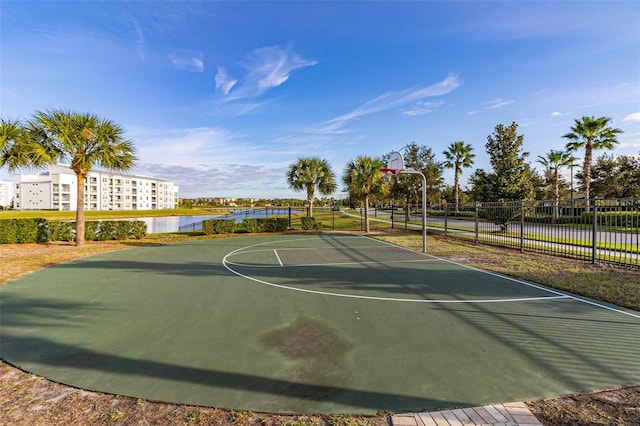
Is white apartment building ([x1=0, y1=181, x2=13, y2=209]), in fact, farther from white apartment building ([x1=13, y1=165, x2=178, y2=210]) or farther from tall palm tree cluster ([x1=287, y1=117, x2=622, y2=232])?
tall palm tree cluster ([x1=287, y1=117, x2=622, y2=232])

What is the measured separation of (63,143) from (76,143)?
0.42m

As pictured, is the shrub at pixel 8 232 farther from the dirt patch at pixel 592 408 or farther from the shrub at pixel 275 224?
the dirt patch at pixel 592 408

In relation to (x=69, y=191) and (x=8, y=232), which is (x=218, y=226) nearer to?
(x=8, y=232)

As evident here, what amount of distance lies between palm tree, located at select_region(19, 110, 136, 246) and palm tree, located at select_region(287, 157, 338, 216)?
38.6ft

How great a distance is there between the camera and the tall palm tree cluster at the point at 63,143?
11.9m

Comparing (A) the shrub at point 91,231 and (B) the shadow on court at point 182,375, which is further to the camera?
(A) the shrub at point 91,231

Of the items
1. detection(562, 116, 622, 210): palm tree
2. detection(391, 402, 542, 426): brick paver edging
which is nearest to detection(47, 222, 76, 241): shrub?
detection(391, 402, 542, 426): brick paver edging

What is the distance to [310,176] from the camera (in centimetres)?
2245

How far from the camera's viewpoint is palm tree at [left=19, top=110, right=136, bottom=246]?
1194 cm

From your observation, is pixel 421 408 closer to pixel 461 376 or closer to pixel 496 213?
pixel 461 376

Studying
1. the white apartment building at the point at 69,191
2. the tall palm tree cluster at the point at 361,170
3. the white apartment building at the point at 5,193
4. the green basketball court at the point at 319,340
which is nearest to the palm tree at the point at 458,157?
the tall palm tree cluster at the point at 361,170

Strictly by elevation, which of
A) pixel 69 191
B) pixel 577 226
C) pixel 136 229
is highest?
pixel 69 191

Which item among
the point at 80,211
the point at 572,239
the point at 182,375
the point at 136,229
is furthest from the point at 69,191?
the point at 572,239

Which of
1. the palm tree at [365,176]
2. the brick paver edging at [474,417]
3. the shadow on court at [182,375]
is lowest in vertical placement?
the shadow on court at [182,375]
